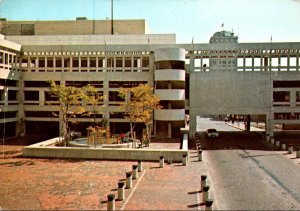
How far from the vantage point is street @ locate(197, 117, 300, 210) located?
17.7 meters

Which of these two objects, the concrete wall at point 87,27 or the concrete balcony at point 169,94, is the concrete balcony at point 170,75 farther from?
the concrete wall at point 87,27

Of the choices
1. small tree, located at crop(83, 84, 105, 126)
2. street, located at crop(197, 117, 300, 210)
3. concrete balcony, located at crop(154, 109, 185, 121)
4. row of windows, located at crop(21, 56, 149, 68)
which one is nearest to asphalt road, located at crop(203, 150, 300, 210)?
street, located at crop(197, 117, 300, 210)

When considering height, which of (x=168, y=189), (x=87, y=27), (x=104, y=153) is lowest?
(x=168, y=189)

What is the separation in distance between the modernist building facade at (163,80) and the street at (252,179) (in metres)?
10.0

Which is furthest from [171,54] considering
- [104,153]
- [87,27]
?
[87,27]

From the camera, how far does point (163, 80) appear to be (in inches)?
1729

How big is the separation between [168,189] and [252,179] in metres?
6.35

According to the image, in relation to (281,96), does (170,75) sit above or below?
above

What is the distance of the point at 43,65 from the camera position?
51.6 metres

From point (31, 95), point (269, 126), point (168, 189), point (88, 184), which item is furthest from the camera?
point (31, 95)

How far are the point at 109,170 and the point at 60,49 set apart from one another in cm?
2623

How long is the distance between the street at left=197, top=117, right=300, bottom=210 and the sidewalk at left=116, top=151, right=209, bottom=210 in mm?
1086

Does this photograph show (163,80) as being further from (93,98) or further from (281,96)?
(281,96)

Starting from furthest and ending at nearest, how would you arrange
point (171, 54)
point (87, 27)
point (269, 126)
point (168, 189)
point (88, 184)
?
point (87, 27) < point (269, 126) < point (171, 54) < point (88, 184) < point (168, 189)
